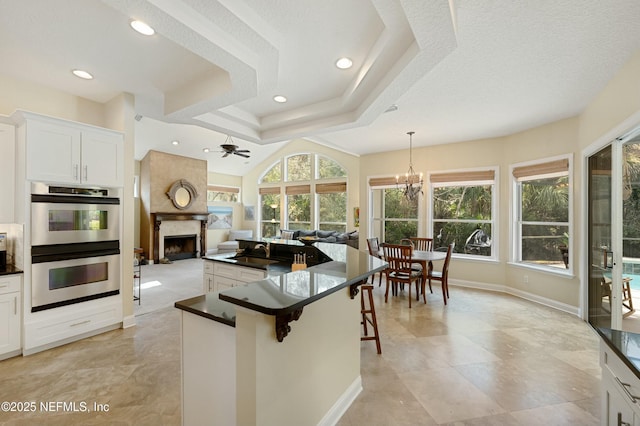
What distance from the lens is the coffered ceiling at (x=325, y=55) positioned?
5.91 ft

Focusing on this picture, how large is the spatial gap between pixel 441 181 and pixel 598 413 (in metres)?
4.10

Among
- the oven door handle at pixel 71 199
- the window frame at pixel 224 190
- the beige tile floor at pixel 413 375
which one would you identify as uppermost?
the window frame at pixel 224 190

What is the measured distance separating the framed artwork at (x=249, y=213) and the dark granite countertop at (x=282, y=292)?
8.35m

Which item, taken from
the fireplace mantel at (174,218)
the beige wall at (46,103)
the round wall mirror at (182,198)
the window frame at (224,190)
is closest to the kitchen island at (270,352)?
the beige wall at (46,103)

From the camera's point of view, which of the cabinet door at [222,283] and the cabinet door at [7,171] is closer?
the cabinet door at [7,171]

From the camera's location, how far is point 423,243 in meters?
5.50

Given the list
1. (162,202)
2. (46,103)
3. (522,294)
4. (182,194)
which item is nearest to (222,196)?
(182,194)

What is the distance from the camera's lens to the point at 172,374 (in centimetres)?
237

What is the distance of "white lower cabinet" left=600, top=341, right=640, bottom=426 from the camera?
1.02 metres

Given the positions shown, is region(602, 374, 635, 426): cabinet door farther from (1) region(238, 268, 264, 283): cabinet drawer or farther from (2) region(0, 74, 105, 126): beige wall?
(2) region(0, 74, 105, 126): beige wall

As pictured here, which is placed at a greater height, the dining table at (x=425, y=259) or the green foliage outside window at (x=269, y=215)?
the green foliage outside window at (x=269, y=215)

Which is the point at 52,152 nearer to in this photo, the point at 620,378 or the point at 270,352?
the point at 270,352

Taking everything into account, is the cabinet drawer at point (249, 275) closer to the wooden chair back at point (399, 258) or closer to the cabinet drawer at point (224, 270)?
the cabinet drawer at point (224, 270)

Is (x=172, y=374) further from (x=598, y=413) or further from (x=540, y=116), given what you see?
(x=540, y=116)
